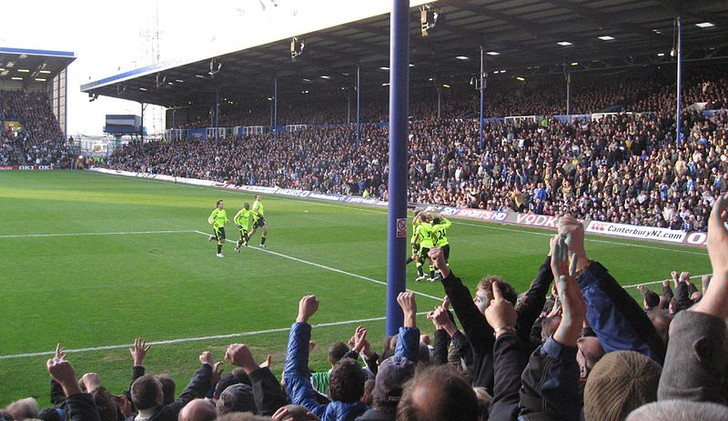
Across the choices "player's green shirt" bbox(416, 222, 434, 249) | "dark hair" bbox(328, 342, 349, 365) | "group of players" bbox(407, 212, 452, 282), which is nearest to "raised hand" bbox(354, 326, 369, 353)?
"dark hair" bbox(328, 342, 349, 365)

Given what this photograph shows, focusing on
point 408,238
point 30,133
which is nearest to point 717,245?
point 408,238

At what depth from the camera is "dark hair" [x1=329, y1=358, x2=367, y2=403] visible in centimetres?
437

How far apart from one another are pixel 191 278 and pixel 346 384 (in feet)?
45.8

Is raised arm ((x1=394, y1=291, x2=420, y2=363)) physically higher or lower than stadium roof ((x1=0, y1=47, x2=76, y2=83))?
lower

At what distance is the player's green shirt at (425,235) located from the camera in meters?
18.3

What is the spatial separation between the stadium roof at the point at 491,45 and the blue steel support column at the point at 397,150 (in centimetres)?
2243

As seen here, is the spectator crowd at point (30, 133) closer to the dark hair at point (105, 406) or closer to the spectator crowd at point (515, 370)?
the dark hair at point (105, 406)

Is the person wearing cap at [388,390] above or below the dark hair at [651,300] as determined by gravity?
above

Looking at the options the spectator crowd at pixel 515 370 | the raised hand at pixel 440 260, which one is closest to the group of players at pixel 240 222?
the spectator crowd at pixel 515 370

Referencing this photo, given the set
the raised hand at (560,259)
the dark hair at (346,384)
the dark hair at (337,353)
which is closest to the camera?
the raised hand at (560,259)

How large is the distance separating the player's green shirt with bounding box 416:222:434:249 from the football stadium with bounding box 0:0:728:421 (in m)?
0.14

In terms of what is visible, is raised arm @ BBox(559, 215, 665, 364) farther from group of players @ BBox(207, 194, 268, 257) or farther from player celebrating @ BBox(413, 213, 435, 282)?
group of players @ BBox(207, 194, 268, 257)

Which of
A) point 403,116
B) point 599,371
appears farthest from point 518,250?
point 599,371

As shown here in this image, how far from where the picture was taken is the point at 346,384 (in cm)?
437
